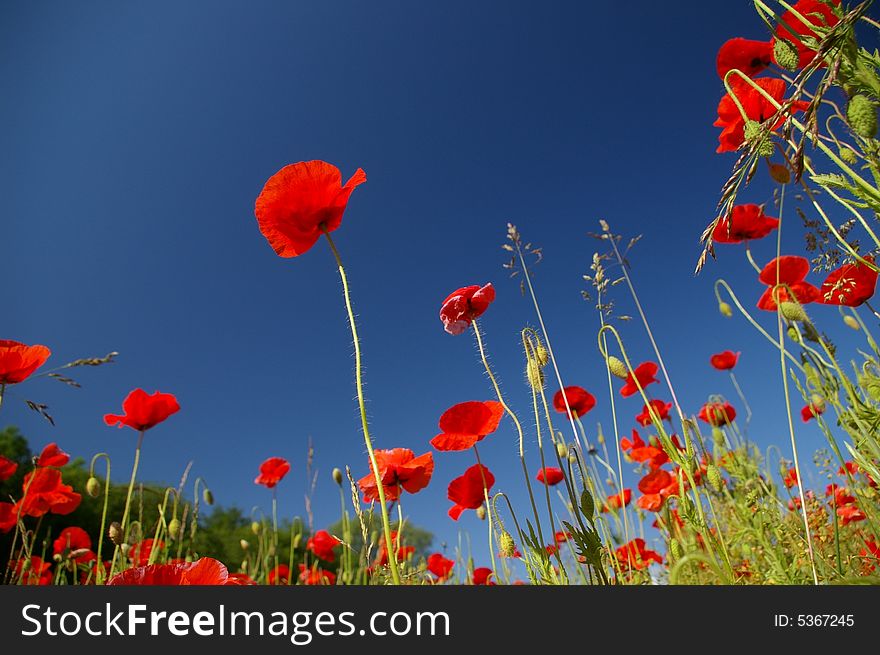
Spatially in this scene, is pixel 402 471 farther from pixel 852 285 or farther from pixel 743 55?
pixel 743 55

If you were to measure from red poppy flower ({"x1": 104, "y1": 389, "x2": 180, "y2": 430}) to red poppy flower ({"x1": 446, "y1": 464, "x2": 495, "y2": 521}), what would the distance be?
46.9 inches

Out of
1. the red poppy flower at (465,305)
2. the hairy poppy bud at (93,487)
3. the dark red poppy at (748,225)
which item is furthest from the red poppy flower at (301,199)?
the hairy poppy bud at (93,487)

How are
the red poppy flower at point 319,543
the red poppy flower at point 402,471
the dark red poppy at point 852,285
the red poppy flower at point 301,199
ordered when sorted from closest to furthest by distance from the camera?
the red poppy flower at point 301,199, the dark red poppy at point 852,285, the red poppy flower at point 402,471, the red poppy flower at point 319,543

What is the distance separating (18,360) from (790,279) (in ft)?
7.82

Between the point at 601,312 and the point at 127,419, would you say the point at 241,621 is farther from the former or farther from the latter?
the point at 127,419

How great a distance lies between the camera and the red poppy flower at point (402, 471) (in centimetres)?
165

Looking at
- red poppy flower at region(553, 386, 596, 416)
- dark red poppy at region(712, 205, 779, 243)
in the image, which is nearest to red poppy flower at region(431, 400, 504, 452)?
red poppy flower at region(553, 386, 596, 416)

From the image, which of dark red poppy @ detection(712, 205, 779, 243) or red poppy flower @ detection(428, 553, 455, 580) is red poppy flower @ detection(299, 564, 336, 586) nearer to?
red poppy flower @ detection(428, 553, 455, 580)

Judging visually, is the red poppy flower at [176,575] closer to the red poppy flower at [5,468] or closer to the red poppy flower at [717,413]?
the red poppy flower at [5,468]

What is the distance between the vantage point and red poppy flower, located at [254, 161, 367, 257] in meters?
1.06

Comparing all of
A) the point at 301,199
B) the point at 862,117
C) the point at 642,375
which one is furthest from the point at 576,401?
the point at 862,117

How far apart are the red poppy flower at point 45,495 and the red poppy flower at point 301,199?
74.8 inches

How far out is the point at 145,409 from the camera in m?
2.14

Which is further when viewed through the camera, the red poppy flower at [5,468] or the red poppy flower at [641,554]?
the red poppy flower at [641,554]
